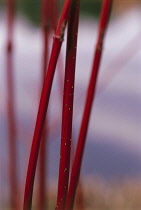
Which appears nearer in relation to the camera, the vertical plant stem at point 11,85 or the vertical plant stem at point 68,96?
the vertical plant stem at point 68,96

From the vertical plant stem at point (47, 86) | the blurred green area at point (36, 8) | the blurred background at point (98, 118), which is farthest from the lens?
the blurred green area at point (36, 8)

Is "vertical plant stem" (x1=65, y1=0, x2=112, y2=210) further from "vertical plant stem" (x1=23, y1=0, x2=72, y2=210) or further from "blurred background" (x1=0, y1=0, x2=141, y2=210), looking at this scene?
"blurred background" (x1=0, y1=0, x2=141, y2=210)

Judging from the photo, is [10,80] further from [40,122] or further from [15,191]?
[40,122]

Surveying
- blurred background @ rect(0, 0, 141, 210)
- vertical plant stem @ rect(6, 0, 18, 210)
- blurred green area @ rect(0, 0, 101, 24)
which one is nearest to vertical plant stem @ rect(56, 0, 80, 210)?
vertical plant stem @ rect(6, 0, 18, 210)

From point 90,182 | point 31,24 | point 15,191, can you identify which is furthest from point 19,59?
point 15,191

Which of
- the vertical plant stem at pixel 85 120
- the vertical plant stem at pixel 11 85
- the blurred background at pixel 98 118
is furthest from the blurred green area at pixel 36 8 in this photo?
the vertical plant stem at pixel 85 120

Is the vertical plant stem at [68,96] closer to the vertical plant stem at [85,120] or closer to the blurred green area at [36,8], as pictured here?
the vertical plant stem at [85,120]
